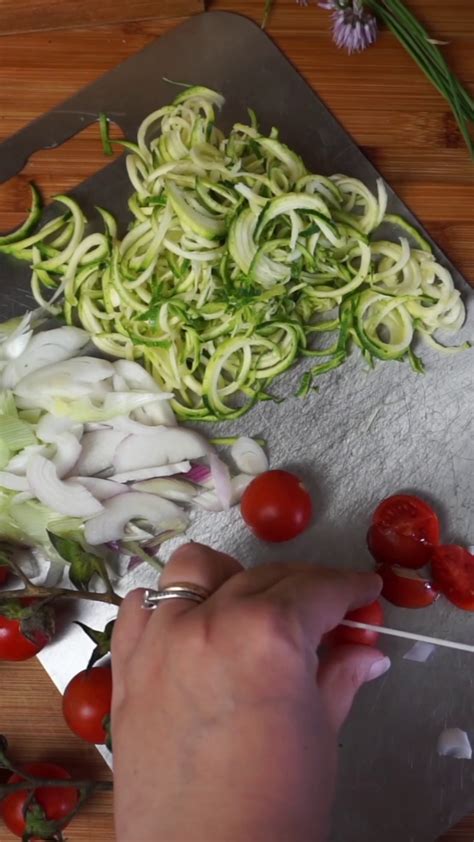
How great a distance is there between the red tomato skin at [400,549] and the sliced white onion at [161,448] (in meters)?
0.31

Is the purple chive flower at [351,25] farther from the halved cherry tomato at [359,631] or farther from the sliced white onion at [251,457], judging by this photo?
the halved cherry tomato at [359,631]

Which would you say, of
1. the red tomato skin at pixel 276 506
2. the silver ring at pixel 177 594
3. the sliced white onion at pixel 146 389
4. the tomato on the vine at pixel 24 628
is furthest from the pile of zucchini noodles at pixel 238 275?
the silver ring at pixel 177 594

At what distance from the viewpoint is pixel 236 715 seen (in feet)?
2.82

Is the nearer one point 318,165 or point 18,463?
point 18,463

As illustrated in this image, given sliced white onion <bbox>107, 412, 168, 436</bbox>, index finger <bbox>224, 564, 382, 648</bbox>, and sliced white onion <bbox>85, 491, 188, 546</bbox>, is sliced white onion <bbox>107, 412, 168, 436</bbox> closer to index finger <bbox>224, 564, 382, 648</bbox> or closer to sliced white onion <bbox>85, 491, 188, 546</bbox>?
sliced white onion <bbox>85, 491, 188, 546</bbox>

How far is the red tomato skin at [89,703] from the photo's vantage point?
129cm

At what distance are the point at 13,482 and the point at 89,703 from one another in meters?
0.36

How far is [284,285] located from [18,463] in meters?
0.50

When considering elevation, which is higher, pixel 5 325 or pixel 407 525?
pixel 5 325

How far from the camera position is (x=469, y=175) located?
155 centimetres

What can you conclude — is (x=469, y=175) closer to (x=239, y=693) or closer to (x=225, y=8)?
(x=225, y=8)

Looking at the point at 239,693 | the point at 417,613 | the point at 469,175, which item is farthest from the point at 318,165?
the point at 239,693

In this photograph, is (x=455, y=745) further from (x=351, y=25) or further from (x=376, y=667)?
(x=351, y=25)

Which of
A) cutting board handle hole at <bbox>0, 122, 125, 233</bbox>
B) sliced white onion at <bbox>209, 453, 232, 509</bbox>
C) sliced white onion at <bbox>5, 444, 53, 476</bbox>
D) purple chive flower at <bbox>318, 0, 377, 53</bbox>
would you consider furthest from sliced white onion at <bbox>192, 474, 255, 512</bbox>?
purple chive flower at <bbox>318, 0, 377, 53</bbox>
